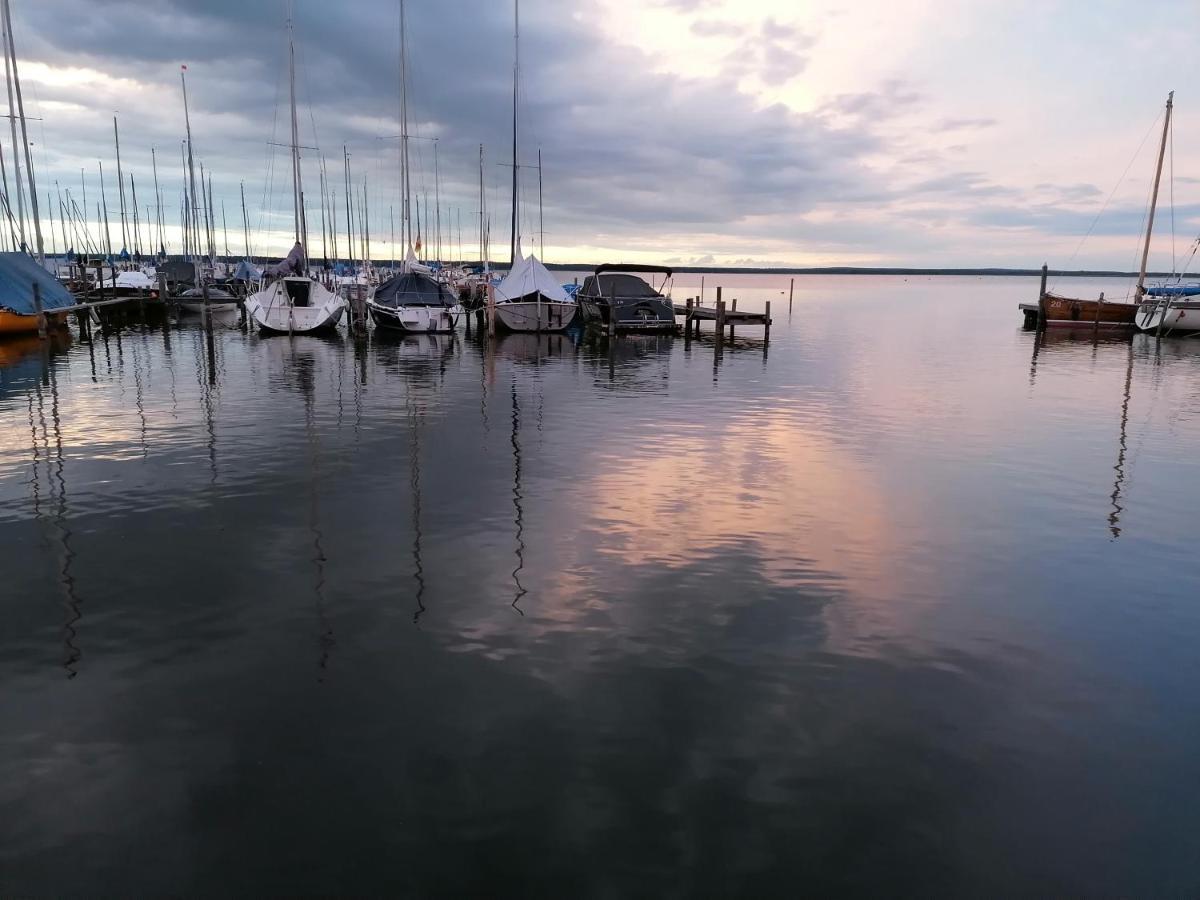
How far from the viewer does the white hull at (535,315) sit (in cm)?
4188

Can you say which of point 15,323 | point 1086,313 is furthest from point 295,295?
point 1086,313

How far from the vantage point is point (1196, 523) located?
1065cm

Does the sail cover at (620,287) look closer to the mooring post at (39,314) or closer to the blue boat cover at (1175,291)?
the mooring post at (39,314)

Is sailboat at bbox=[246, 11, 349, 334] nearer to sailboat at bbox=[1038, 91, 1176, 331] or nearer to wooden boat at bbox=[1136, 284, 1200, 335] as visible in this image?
sailboat at bbox=[1038, 91, 1176, 331]

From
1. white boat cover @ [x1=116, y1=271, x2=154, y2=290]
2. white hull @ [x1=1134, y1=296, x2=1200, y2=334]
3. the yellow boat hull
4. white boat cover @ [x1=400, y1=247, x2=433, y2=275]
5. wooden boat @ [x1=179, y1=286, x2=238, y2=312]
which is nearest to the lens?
the yellow boat hull

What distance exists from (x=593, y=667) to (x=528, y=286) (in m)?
37.6

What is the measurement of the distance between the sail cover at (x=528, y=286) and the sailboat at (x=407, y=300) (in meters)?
2.84

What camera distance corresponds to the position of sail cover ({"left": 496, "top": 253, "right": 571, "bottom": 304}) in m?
42.1

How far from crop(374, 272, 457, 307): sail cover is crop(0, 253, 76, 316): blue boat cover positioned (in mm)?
14326

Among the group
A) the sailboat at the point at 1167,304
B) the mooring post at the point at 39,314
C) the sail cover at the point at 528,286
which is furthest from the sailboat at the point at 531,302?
the sailboat at the point at 1167,304

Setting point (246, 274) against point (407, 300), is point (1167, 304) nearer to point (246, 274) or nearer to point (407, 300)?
point (407, 300)

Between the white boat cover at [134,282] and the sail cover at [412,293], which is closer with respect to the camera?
the sail cover at [412,293]

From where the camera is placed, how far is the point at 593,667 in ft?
21.0

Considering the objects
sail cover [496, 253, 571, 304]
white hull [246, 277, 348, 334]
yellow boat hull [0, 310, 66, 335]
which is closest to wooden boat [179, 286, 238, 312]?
white hull [246, 277, 348, 334]
